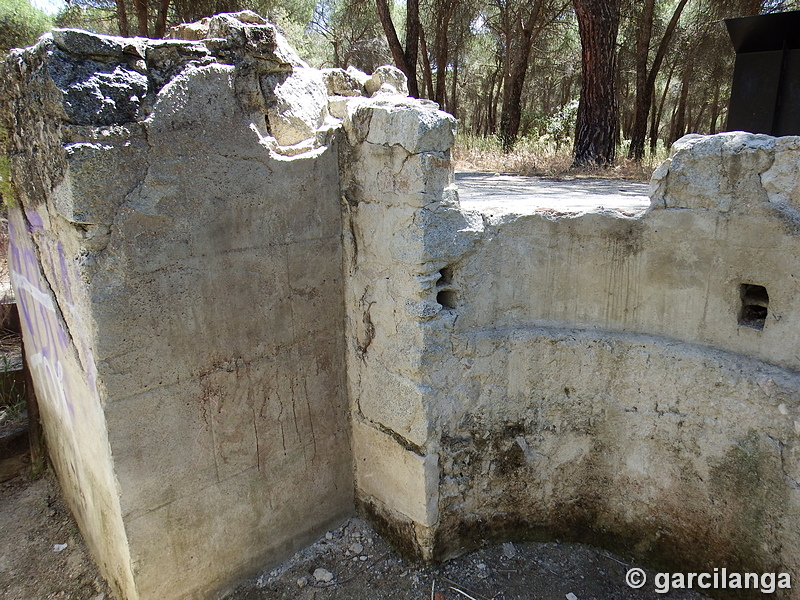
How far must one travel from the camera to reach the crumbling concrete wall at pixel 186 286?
2027mm

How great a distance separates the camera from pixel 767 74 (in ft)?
18.2

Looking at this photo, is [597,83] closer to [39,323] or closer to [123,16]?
[39,323]

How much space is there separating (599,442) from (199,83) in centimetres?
234

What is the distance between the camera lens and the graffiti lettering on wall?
2652 millimetres

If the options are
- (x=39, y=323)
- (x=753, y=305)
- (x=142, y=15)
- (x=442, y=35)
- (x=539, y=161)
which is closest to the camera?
(x=753, y=305)

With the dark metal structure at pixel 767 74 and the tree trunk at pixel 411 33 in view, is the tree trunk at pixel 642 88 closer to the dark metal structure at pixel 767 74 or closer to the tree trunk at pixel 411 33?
the dark metal structure at pixel 767 74

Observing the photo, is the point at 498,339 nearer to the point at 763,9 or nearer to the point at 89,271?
the point at 89,271

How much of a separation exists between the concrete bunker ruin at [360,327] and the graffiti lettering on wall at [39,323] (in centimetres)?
4

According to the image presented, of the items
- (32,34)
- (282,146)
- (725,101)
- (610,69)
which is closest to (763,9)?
(610,69)

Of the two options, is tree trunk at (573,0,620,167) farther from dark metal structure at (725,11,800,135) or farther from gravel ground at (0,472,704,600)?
gravel ground at (0,472,704,600)

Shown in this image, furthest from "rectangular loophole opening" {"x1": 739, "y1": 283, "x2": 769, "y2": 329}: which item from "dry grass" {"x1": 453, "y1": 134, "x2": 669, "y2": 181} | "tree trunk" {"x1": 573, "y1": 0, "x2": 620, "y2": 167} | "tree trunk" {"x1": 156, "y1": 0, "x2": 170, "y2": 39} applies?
"tree trunk" {"x1": 156, "y1": 0, "x2": 170, "y2": 39}

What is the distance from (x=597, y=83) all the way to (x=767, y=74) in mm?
1731

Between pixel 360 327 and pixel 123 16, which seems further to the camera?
pixel 123 16

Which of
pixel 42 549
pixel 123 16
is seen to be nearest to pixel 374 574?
pixel 42 549
